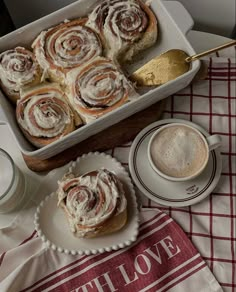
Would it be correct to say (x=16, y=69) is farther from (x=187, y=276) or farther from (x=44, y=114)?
(x=187, y=276)

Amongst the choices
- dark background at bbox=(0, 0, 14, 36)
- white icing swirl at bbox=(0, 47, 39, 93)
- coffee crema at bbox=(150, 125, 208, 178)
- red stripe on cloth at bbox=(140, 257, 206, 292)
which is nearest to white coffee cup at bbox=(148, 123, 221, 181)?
coffee crema at bbox=(150, 125, 208, 178)

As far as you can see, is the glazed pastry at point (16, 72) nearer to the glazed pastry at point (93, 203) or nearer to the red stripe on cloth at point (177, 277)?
the glazed pastry at point (93, 203)

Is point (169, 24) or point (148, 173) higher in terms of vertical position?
point (169, 24)

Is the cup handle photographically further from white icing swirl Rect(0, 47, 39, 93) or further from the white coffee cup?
white icing swirl Rect(0, 47, 39, 93)

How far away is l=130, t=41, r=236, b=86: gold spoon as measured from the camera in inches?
35.7

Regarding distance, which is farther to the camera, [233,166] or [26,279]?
[233,166]

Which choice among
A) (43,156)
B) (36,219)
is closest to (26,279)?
(36,219)

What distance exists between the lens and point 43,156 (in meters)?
0.86

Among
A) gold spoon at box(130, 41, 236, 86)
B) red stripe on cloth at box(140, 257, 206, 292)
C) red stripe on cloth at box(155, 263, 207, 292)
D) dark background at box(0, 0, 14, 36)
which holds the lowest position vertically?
red stripe on cloth at box(155, 263, 207, 292)

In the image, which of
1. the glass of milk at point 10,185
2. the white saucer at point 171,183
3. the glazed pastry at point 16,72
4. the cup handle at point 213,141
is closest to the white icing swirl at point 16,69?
the glazed pastry at point 16,72

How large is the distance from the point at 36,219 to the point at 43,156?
4.1 inches

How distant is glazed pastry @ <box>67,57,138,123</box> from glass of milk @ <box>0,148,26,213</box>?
14 centimetres

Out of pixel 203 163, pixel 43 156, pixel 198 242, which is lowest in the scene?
pixel 198 242

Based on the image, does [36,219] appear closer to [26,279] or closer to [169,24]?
[26,279]
